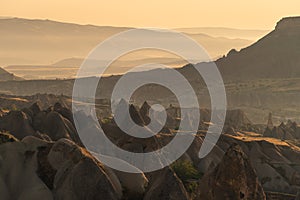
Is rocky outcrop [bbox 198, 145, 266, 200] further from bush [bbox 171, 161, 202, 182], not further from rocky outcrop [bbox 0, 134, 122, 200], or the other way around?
bush [bbox 171, 161, 202, 182]

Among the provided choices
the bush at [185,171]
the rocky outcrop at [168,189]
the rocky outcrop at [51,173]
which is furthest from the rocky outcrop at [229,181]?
the bush at [185,171]

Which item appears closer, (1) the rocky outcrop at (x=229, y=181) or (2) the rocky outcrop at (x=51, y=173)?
(1) the rocky outcrop at (x=229, y=181)

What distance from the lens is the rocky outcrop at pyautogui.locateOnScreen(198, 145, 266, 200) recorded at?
41.7 meters

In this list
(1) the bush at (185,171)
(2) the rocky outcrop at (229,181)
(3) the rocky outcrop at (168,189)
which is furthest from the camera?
(1) the bush at (185,171)

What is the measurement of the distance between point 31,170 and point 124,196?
7.93 metres

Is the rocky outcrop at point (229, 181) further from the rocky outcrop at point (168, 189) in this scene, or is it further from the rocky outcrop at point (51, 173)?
the rocky outcrop at point (51, 173)

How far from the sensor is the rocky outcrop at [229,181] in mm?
41656

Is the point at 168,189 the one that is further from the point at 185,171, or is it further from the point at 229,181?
the point at 185,171

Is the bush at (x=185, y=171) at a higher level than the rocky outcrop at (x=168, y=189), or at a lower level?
lower

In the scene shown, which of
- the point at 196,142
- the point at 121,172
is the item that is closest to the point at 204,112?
the point at 196,142

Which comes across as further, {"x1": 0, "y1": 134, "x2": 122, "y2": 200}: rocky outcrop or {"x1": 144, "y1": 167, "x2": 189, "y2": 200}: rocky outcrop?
{"x1": 0, "y1": 134, "x2": 122, "y2": 200}: rocky outcrop

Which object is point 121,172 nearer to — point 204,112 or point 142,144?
point 142,144

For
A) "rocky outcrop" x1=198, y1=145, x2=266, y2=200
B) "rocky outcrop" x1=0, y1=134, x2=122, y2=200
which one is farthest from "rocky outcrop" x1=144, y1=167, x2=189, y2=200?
"rocky outcrop" x1=0, y1=134, x2=122, y2=200

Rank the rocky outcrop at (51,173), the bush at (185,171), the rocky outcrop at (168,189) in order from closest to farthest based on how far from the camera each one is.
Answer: the rocky outcrop at (168,189) < the rocky outcrop at (51,173) < the bush at (185,171)
